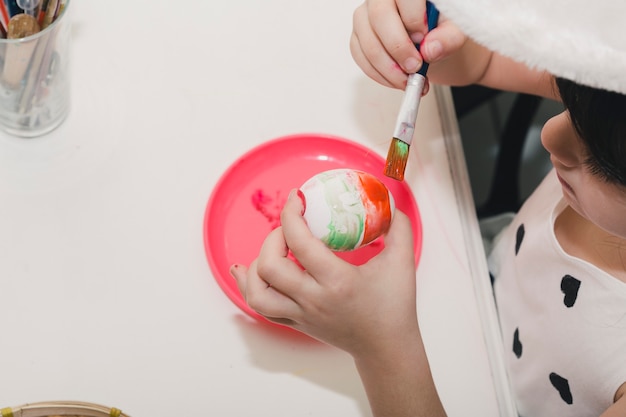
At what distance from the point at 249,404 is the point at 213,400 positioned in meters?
0.04

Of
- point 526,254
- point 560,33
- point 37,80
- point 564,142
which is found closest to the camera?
point 560,33

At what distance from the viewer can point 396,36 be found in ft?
1.92

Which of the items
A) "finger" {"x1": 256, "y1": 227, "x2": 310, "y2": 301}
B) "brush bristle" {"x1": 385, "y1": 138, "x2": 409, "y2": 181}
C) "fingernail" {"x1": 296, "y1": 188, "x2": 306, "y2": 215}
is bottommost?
"finger" {"x1": 256, "y1": 227, "x2": 310, "y2": 301}

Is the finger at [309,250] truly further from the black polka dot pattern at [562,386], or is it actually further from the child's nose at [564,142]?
the black polka dot pattern at [562,386]

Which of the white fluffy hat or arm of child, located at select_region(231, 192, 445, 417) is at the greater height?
the white fluffy hat

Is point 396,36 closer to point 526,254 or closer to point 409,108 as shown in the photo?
point 409,108

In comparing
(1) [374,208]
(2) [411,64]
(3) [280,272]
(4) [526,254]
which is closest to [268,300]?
(3) [280,272]

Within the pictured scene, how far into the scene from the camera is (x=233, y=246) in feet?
2.22

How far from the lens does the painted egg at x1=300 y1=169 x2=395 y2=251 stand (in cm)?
55

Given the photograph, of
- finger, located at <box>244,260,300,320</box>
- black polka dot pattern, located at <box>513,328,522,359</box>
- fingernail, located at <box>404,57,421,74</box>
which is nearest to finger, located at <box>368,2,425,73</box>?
fingernail, located at <box>404,57,421,74</box>

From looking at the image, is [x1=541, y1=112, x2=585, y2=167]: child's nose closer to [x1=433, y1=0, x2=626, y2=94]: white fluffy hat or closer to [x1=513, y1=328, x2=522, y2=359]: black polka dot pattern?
[x1=433, y1=0, x2=626, y2=94]: white fluffy hat

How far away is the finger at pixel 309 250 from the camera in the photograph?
53 centimetres

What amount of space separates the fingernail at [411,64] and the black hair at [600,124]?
157 mm

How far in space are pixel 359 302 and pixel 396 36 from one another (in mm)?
260
